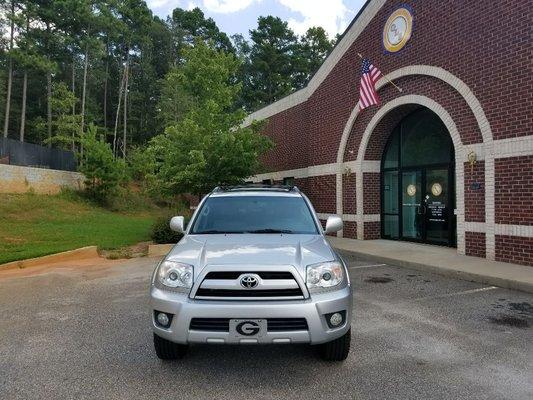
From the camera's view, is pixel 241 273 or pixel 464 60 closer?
pixel 241 273

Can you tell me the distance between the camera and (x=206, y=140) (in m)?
13.9

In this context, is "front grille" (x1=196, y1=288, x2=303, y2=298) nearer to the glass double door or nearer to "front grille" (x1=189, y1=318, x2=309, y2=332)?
"front grille" (x1=189, y1=318, x2=309, y2=332)

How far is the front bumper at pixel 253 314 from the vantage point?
3.51 m

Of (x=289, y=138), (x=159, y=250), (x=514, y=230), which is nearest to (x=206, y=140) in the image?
(x=159, y=250)

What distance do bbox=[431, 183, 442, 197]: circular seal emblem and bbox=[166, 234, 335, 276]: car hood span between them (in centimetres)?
907

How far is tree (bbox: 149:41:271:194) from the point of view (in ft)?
45.7

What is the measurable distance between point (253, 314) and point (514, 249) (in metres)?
8.15

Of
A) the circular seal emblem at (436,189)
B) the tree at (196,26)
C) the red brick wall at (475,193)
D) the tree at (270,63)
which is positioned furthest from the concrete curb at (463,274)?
the tree at (196,26)

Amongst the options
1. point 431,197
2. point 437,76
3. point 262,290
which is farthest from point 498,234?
point 262,290

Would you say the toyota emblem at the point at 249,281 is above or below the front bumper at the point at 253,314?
above

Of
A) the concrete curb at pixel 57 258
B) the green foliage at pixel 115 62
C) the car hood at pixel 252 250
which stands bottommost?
the concrete curb at pixel 57 258

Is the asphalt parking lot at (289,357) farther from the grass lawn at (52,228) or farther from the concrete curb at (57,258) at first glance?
the grass lawn at (52,228)

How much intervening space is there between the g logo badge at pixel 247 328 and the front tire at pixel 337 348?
3.01ft

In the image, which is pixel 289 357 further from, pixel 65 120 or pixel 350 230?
pixel 65 120
